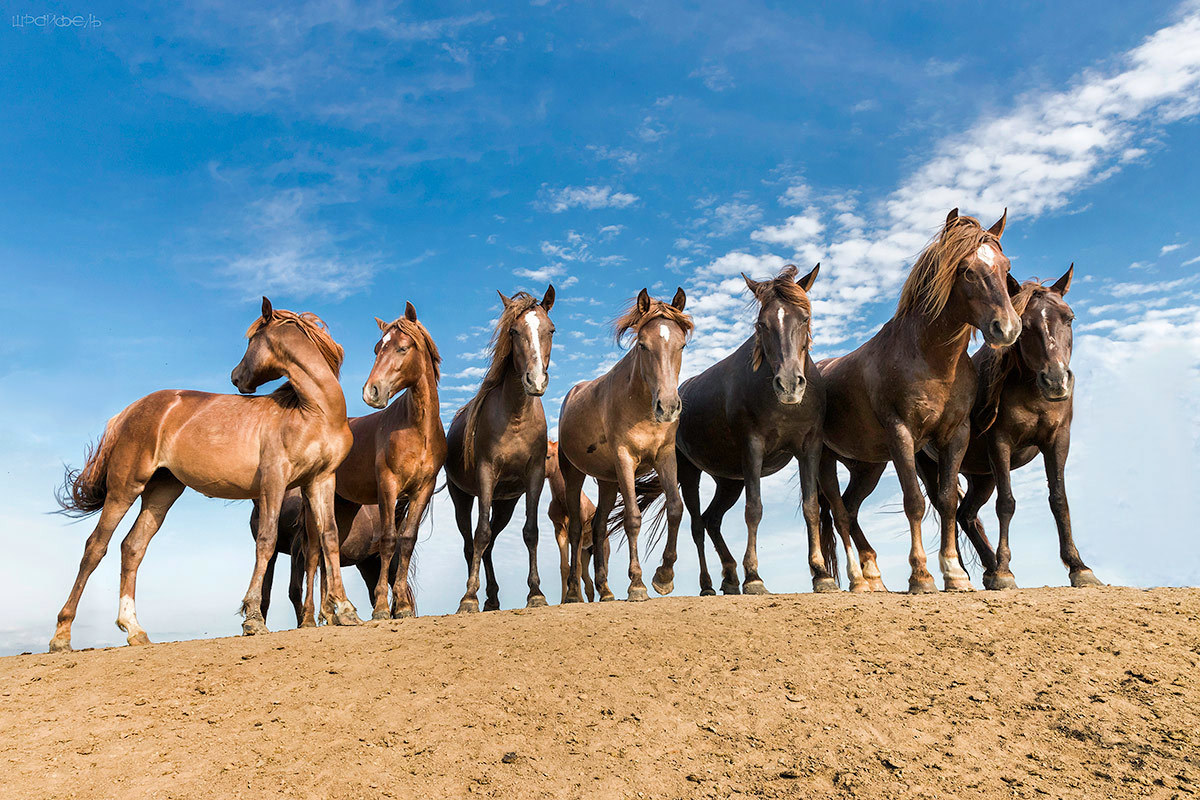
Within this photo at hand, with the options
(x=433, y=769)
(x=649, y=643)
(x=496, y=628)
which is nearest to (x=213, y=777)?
(x=433, y=769)

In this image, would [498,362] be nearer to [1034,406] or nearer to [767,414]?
[767,414]

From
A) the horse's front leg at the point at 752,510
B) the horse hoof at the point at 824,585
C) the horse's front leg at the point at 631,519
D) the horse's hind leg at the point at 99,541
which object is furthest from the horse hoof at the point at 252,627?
the horse hoof at the point at 824,585

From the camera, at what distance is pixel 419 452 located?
30.7 ft

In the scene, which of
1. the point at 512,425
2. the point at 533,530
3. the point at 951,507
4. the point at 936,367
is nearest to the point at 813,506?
the point at 951,507

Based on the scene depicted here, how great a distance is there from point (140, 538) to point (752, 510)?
6.61 metres

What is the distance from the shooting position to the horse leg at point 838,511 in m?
8.94

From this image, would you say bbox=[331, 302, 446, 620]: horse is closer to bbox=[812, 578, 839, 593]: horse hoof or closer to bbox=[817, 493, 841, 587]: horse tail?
bbox=[812, 578, 839, 593]: horse hoof

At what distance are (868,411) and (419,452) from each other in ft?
16.9

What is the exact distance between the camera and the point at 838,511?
9266 mm

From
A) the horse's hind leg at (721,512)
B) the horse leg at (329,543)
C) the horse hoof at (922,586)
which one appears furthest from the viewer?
the horse's hind leg at (721,512)

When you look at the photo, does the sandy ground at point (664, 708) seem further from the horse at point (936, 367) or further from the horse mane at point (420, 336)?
the horse mane at point (420, 336)

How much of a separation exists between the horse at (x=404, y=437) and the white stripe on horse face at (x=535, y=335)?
1528mm

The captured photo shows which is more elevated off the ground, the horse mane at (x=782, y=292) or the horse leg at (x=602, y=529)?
the horse mane at (x=782, y=292)

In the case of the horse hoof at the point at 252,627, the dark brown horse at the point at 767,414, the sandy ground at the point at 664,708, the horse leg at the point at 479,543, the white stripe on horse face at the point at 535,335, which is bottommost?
the sandy ground at the point at 664,708
